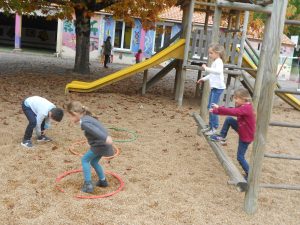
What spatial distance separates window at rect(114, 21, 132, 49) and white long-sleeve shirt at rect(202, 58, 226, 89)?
21.7 m

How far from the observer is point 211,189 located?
5.39 m

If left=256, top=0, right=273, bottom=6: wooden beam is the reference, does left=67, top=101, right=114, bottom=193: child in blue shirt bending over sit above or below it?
below

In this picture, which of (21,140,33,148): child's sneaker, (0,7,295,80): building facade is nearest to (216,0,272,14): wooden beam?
(21,140,33,148): child's sneaker

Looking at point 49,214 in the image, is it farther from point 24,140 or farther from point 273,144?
point 273,144

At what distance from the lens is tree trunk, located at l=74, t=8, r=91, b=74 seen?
619 inches

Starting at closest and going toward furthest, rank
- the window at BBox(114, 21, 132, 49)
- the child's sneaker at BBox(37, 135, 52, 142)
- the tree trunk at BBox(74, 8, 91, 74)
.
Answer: the child's sneaker at BBox(37, 135, 52, 142) → the tree trunk at BBox(74, 8, 91, 74) → the window at BBox(114, 21, 132, 49)

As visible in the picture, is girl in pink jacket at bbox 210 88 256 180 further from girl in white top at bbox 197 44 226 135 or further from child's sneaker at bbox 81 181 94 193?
child's sneaker at bbox 81 181 94 193

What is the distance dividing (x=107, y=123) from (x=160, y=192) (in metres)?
3.67

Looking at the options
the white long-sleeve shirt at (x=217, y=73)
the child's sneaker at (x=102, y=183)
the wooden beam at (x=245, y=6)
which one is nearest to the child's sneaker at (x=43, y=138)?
the child's sneaker at (x=102, y=183)

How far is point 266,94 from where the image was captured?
4.52 m

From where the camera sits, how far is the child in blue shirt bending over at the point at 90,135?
454 centimetres

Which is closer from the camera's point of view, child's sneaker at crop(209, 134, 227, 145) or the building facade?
child's sneaker at crop(209, 134, 227, 145)

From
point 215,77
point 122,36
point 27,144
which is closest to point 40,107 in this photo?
point 27,144

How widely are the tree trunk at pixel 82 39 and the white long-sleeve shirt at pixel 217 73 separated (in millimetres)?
9774
